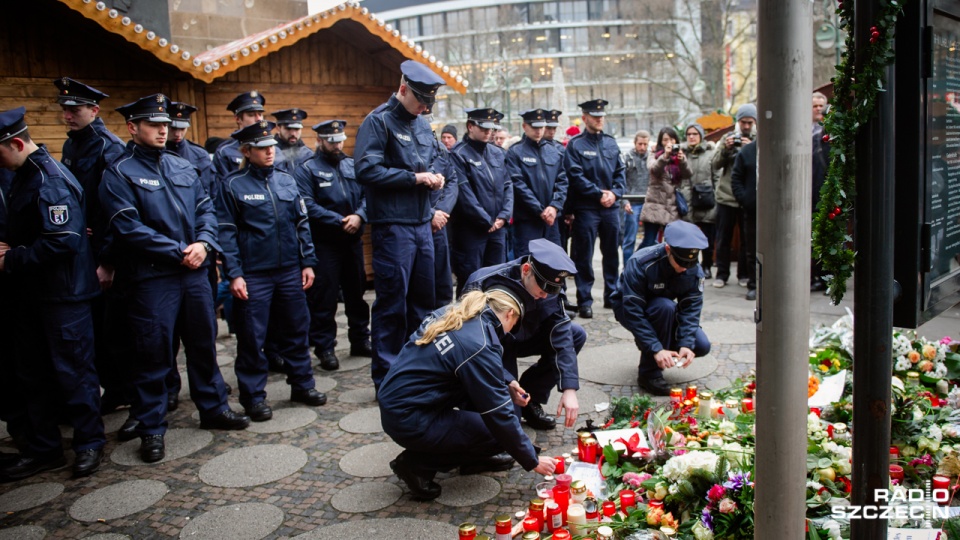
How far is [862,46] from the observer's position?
85.1 inches

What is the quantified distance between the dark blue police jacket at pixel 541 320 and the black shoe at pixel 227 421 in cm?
191

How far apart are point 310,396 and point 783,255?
14.0ft

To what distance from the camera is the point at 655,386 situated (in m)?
5.60

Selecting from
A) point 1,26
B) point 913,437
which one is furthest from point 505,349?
point 1,26

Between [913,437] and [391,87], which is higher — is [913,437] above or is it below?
below

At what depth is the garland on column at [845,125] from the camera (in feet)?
6.96

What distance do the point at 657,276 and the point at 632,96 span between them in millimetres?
66170

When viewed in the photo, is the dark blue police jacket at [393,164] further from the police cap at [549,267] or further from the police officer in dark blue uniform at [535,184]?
the police officer in dark blue uniform at [535,184]

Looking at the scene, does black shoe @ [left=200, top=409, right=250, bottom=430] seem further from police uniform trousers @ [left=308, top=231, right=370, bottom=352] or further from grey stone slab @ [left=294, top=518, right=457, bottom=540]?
grey stone slab @ [left=294, top=518, right=457, bottom=540]

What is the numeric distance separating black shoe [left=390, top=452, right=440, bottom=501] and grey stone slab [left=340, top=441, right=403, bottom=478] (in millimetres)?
373

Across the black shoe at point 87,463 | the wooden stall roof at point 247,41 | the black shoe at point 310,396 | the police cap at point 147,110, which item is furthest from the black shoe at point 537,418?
the wooden stall roof at point 247,41

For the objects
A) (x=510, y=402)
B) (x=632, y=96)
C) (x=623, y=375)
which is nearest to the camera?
(x=510, y=402)

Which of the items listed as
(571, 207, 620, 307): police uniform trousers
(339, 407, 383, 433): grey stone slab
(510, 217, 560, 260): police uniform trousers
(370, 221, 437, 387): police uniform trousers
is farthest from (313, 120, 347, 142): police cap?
(571, 207, 620, 307): police uniform trousers

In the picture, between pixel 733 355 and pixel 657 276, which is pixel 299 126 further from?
pixel 733 355
